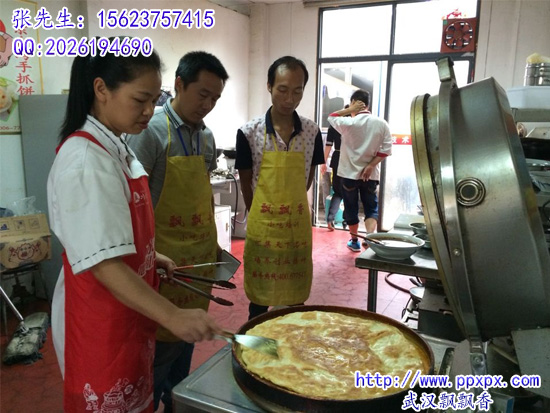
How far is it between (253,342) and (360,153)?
4294 millimetres

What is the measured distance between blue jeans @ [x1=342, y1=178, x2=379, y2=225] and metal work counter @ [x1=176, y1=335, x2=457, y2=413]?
4.22 meters

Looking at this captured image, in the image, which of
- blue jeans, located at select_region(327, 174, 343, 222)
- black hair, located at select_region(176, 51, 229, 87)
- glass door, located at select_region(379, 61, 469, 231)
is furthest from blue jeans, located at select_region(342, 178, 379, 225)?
black hair, located at select_region(176, 51, 229, 87)

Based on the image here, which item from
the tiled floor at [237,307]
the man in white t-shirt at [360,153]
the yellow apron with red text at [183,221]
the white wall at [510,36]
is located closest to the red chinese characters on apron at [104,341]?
the yellow apron with red text at [183,221]

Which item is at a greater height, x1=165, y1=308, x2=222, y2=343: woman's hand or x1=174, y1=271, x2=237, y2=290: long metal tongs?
x1=165, y1=308, x2=222, y2=343: woman's hand

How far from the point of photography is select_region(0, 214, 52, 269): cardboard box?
303cm

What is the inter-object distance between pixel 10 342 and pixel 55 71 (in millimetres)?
2340

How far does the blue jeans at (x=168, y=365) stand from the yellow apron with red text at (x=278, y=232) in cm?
51

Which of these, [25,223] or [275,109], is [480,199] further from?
[25,223]

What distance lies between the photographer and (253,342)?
1.05m

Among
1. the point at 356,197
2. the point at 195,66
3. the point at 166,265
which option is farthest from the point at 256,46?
the point at 166,265

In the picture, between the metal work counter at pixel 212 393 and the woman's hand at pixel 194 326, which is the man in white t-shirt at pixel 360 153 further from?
the woman's hand at pixel 194 326

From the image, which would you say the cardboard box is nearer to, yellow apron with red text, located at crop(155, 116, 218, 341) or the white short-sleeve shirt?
yellow apron with red text, located at crop(155, 116, 218, 341)

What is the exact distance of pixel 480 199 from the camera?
2.29 ft

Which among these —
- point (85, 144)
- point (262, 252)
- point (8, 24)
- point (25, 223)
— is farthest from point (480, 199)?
point (8, 24)
